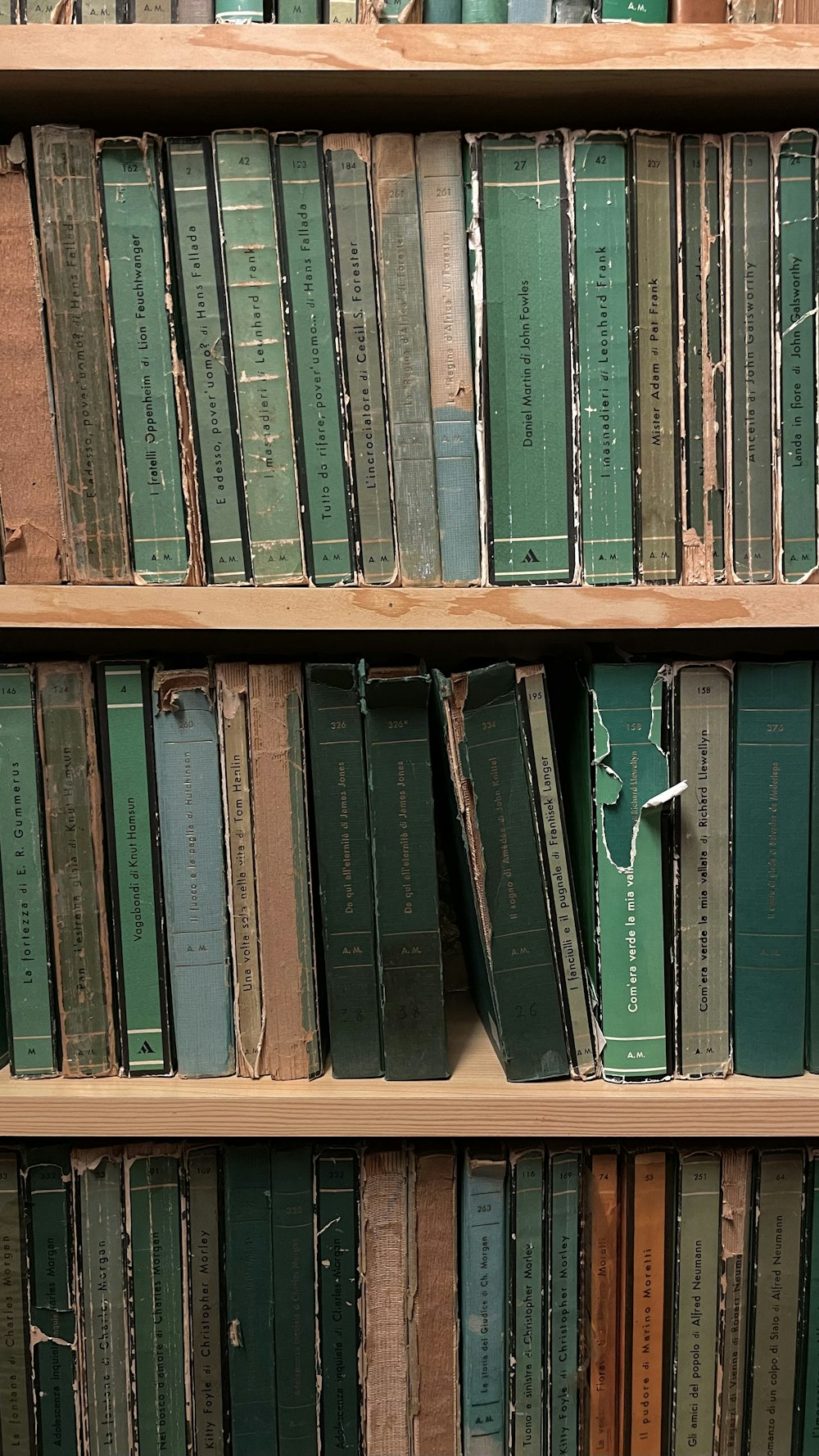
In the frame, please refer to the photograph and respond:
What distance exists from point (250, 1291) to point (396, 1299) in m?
0.11

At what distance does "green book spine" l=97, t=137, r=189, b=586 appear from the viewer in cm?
69

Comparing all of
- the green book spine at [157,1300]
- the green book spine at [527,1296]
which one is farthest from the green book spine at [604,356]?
the green book spine at [157,1300]

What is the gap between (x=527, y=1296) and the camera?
76 centimetres

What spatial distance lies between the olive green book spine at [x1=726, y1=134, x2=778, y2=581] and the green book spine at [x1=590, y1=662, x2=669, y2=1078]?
123 millimetres

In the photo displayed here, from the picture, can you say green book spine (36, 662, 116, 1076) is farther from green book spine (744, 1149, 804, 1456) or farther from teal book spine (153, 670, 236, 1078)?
green book spine (744, 1149, 804, 1456)

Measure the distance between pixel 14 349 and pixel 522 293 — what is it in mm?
362

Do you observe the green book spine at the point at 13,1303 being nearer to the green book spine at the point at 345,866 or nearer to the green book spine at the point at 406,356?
the green book spine at the point at 345,866

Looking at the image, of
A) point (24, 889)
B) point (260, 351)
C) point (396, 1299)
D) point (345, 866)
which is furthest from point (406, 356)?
point (396, 1299)

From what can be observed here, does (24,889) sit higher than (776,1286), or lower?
higher

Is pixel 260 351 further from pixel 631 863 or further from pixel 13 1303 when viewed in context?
pixel 13 1303

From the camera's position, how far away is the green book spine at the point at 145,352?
2.25ft

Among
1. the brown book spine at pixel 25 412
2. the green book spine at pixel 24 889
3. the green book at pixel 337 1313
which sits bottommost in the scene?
the green book at pixel 337 1313

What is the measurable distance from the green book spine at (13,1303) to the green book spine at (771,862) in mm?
567

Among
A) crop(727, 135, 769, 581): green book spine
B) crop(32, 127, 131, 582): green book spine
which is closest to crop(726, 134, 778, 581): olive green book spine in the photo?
Result: crop(727, 135, 769, 581): green book spine
